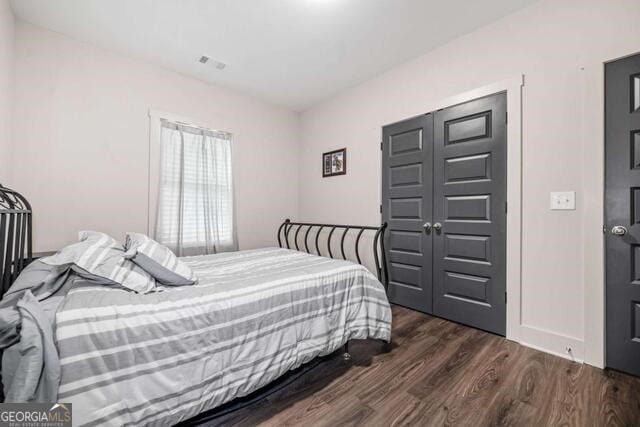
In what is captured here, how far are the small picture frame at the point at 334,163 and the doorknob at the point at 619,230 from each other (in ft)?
7.41

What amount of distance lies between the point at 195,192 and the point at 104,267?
166 cm

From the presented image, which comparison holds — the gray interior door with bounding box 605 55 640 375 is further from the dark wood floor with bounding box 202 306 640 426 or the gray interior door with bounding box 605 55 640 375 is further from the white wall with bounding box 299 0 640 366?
the dark wood floor with bounding box 202 306 640 426

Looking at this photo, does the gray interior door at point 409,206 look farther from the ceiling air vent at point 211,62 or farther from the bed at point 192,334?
the ceiling air vent at point 211,62

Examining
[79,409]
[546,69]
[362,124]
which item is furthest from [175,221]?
[546,69]

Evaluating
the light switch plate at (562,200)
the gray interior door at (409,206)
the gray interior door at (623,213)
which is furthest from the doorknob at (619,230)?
the gray interior door at (409,206)

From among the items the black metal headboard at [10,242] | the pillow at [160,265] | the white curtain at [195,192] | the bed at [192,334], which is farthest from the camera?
the white curtain at [195,192]

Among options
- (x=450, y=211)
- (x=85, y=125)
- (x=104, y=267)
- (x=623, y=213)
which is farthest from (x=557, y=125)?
(x=85, y=125)

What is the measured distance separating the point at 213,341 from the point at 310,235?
2423mm

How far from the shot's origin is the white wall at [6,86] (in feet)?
5.74

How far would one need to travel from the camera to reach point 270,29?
6.95ft

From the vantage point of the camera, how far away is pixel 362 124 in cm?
301

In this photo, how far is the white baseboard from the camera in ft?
5.50

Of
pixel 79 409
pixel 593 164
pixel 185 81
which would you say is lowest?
pixel 79 409

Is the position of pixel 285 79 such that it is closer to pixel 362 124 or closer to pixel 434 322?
pixel 362 124
